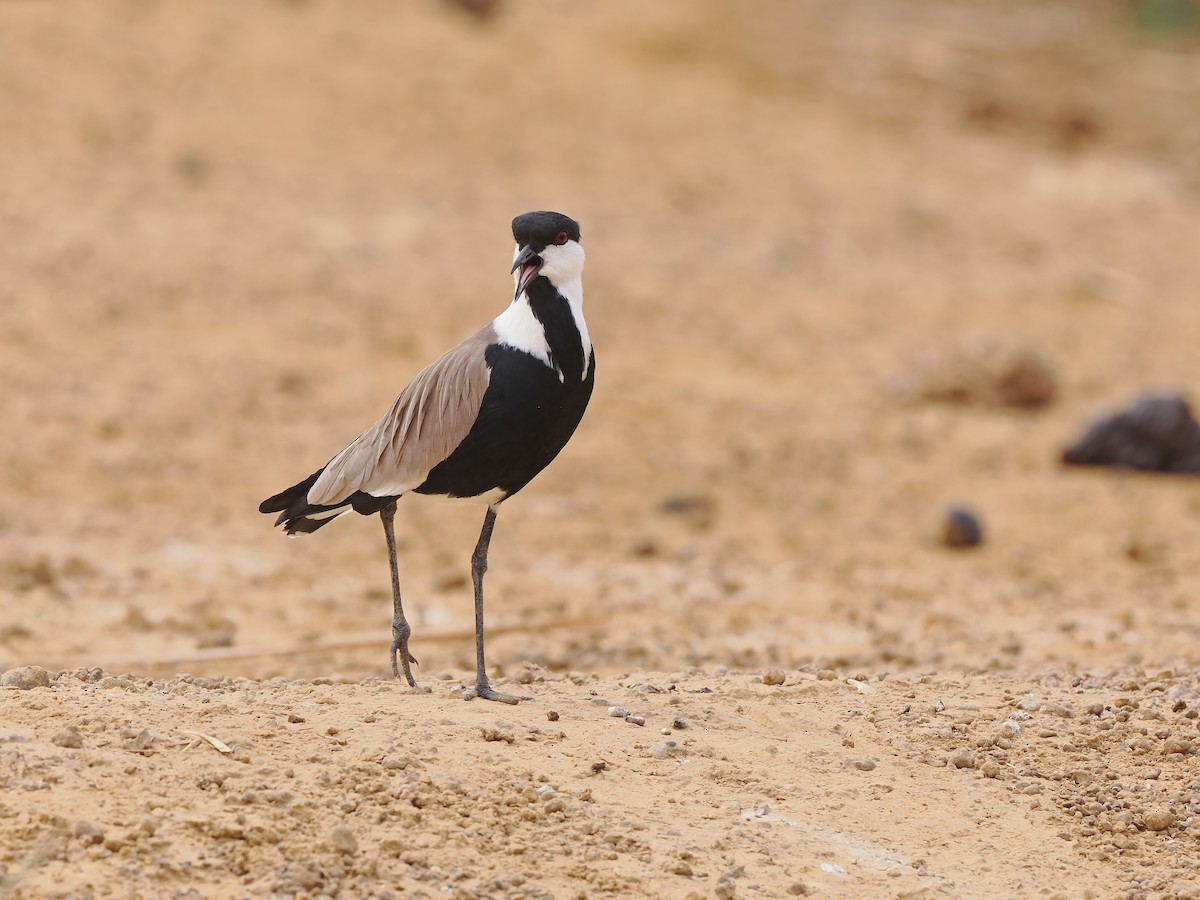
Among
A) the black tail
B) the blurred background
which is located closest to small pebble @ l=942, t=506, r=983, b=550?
the blurred background

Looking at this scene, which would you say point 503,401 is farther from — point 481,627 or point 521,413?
point 481,627

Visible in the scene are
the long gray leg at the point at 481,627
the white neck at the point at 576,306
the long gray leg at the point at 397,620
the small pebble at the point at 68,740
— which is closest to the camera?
the small pebble at the point at 68,740

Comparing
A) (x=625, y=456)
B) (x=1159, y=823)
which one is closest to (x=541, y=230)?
(x=1159, y=823)

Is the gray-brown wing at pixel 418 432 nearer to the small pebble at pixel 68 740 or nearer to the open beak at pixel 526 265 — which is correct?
the open beak at pixel 526 265

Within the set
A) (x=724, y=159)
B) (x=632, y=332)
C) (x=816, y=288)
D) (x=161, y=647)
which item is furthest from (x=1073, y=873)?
(x=724, y=159)

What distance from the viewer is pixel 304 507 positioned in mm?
5672

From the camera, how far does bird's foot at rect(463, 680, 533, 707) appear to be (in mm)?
5445

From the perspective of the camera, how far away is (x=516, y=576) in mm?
9789

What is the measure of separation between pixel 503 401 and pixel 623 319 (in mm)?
9673

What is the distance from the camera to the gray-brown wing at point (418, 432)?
533 cm

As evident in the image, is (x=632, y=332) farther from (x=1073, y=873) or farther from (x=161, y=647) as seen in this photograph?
(x=1073, y=873)

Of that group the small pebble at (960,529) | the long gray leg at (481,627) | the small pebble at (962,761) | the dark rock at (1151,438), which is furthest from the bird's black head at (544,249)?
the dark rock at (1151,438)

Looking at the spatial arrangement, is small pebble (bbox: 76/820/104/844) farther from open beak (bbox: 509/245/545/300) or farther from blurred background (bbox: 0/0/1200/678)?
blurred background (bbox: 0/0/1200/678)

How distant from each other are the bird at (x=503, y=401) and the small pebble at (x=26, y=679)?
3.68 ft
